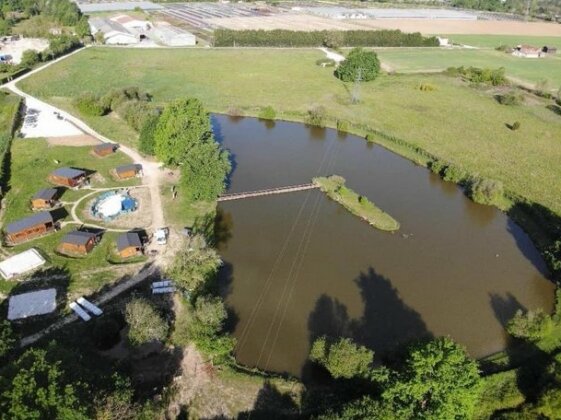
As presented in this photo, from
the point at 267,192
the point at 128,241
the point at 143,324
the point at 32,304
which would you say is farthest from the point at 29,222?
the point at 267,192

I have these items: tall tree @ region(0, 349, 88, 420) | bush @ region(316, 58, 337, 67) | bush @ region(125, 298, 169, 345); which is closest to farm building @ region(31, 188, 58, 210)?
bush @ region(125, 298, 169, 345)

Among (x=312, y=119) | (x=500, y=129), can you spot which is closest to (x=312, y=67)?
(x=312, y=119)

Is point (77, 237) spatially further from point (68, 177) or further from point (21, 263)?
point (68, 177)

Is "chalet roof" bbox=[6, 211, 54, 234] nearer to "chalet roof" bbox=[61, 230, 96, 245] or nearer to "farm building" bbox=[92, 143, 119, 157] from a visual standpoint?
"chalet roof" bbox=[61, 230, 96, 245]

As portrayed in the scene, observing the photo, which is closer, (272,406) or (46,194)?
(272,406)

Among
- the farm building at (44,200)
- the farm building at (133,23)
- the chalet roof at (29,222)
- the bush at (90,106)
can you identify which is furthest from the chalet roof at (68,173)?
the farm building at (133,23)

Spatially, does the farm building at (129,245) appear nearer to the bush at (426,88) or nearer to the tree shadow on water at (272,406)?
the tree shadow on water at (272,406)
